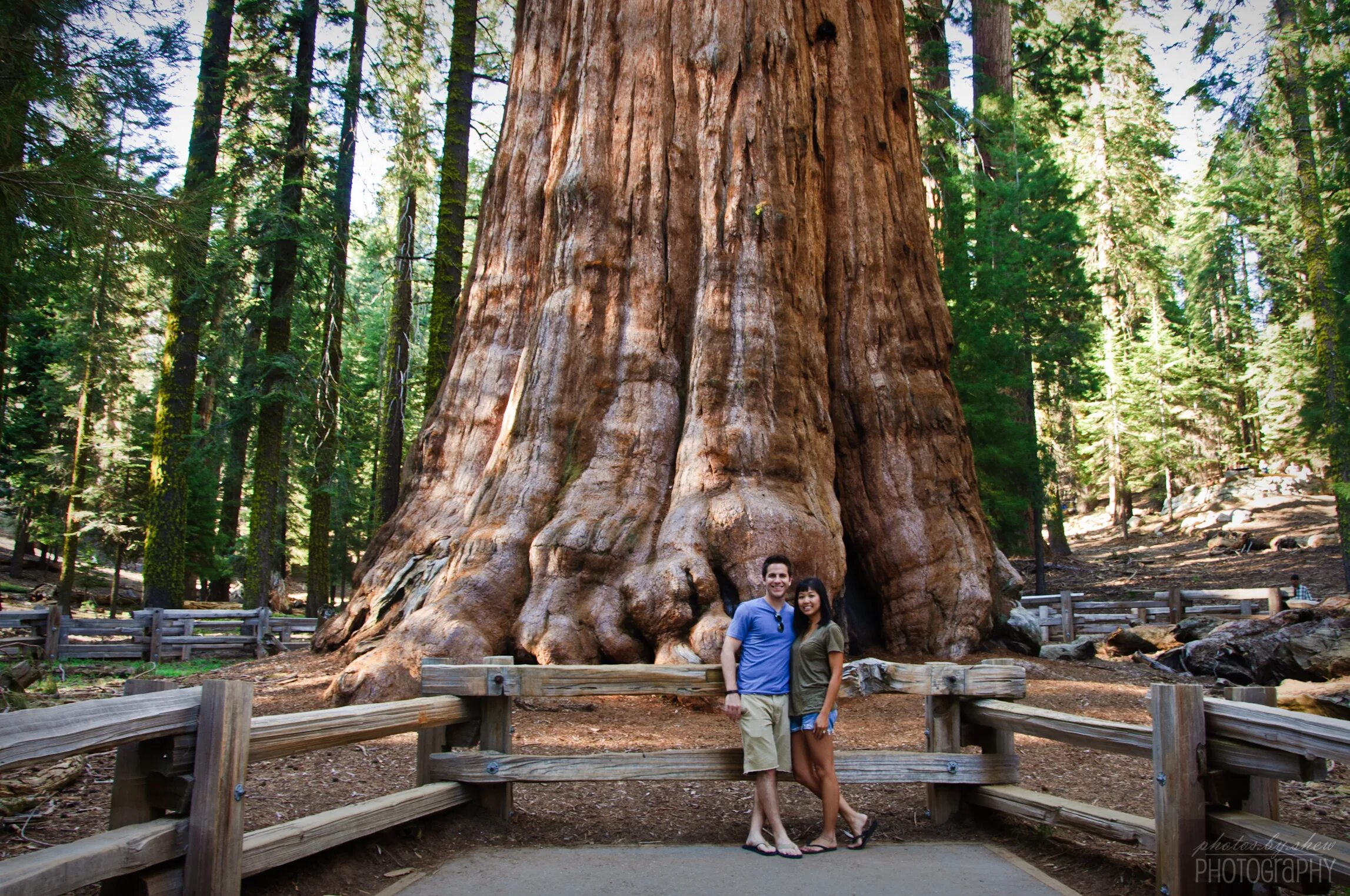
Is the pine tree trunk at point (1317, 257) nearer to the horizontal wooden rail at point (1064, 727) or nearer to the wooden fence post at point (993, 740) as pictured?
the wooden fence post at point (993, 740)

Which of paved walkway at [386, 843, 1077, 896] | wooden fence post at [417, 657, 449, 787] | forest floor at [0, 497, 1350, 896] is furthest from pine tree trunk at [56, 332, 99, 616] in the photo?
paved walkway at [386, 843, 1077, 896]

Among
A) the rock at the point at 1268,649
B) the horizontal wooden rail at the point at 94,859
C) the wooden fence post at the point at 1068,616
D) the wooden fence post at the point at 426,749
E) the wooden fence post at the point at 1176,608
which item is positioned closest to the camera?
the horizontal wooden rail at the point at 94,859

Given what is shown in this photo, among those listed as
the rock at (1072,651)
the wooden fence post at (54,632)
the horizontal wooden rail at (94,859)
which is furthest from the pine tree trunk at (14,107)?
the rock at (1072,651)

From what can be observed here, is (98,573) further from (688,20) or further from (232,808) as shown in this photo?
(232,808)

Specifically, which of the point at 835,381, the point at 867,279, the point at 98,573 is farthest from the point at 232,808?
the point at 98,573

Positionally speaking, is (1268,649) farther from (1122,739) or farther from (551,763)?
(551,763)

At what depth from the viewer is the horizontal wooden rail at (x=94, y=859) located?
3033 millimetres

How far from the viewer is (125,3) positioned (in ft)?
34.4

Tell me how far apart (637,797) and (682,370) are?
509 centimetres

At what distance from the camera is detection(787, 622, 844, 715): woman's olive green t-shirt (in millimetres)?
5305

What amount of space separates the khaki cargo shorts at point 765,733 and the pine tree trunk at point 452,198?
10.8 m

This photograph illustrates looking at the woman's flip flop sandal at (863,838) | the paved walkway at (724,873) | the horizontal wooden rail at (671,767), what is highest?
the horizontal wooden rail at (671,767)

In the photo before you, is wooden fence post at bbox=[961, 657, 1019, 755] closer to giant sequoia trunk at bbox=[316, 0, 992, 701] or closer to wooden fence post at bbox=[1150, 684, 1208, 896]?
wooden fence post at bbox=[1150, 684, 1208, 896]

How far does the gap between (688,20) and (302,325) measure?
45.1 feet
